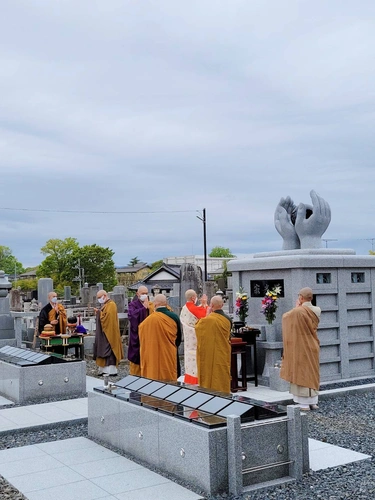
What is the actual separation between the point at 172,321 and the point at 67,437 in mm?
2518

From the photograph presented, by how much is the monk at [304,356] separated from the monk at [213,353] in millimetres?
1042

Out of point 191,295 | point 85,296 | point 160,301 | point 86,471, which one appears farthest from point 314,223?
point 85,296

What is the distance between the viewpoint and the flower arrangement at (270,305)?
35.7 feet

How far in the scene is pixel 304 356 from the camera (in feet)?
29.6

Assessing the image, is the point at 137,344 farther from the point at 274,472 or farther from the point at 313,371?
the point at 274,472

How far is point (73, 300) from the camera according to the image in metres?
37.9

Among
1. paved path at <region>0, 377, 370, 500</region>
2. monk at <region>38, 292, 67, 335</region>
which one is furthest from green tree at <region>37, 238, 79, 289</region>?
paved path at <region>0, 377, 370, 500</region>

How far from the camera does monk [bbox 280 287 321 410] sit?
8945 millimetres

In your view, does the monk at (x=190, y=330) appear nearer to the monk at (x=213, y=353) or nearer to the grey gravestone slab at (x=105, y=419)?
the monk at (x=213, y=353)

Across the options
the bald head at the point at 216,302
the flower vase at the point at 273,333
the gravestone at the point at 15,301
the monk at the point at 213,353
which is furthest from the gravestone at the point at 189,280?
the gravestone at the point at 15,301

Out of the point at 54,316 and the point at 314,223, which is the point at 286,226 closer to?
the point at 314,223

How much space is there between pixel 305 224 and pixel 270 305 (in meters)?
1.97

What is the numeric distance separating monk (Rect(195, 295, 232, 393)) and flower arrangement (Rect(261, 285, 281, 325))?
2.11 meters

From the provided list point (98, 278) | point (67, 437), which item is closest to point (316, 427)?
point (67, 437)
